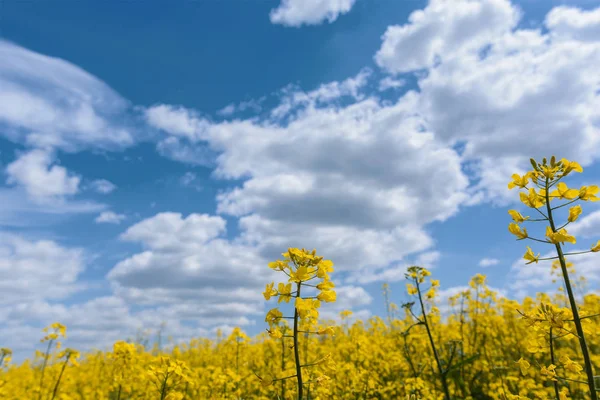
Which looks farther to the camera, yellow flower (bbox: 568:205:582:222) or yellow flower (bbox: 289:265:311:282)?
yellow flower (bbox: 568:205:582:222)

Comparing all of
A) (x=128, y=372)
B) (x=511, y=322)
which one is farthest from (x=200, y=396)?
(x=511, y=322)

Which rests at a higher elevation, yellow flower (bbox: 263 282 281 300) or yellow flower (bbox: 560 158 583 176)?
yellow flower (bbox: 560 158 583 176)

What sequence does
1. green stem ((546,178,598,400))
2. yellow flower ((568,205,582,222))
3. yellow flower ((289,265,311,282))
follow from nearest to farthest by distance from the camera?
1. green stem ((546,178,598,400))
2. yellow flower ((289,265,311,282))
3. yellow flower ((568,205,582,222))

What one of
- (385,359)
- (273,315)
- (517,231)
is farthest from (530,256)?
(385,359)

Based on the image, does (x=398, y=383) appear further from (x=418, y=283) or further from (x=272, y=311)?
(x=272, y=311)

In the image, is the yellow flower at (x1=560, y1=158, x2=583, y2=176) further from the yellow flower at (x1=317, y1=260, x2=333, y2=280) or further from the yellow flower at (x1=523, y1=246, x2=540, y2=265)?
the yellow flower at (x1=317, y1=260, x2=333, y2=280)

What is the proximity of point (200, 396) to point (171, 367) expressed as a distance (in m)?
3.34

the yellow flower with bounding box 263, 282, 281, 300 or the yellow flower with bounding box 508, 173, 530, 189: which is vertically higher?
the yellow flower with bounding box 508, 173, 530, 189

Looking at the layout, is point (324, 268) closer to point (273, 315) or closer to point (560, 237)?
point (273, 315)

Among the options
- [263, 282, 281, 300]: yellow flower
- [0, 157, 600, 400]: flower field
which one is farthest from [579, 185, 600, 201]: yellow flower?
[263, 282, 281, 300]: yellow flower

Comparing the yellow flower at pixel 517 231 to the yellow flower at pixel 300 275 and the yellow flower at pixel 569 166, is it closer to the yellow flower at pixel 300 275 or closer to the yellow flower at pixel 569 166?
the yellow flower at pixel 569 166

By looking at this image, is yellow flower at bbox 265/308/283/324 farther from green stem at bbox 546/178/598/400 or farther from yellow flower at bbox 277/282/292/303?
green stem at bbox 546/178/598/400

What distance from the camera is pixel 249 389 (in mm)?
7129

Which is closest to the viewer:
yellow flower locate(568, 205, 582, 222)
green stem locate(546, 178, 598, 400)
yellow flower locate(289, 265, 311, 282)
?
green stem locate(546, 178, 598, 400)
